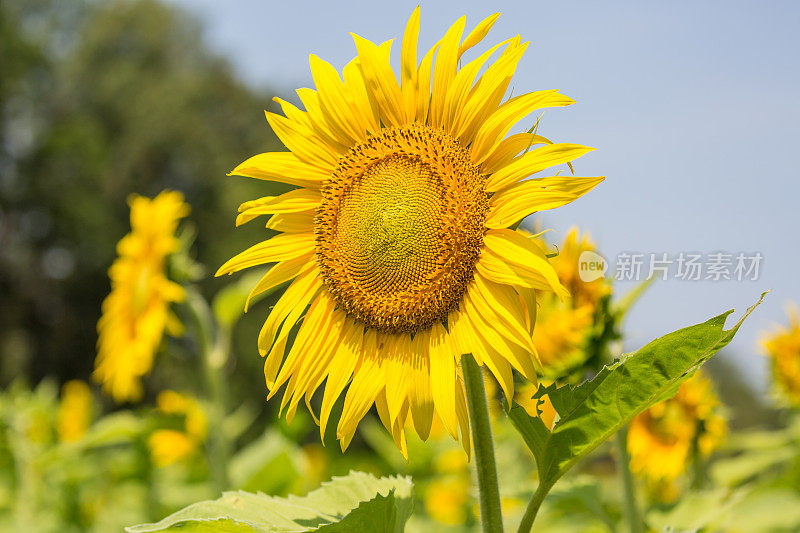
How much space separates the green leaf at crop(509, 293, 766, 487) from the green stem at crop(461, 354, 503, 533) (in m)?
0.05

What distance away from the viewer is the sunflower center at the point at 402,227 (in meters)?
1.05

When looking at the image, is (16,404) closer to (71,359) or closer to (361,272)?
(361,272)

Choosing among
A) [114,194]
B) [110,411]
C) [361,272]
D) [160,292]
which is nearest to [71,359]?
[110,411]

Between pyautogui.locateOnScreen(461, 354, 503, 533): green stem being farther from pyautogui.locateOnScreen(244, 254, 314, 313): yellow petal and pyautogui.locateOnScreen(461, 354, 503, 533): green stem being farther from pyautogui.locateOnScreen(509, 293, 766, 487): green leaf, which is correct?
pyautogui.locateOnScreen(244, 254, 314, 313): yellow petal

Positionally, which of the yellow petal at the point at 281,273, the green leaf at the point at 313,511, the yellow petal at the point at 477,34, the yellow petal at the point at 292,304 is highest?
the yellow petal at the point at 477,34

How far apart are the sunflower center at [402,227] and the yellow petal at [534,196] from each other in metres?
0.03

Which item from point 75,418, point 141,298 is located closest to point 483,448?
point 141,298

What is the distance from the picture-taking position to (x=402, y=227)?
3.55ft

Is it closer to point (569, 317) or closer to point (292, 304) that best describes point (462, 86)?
point (292, 304)

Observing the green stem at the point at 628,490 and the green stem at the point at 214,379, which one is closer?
the green stem at the point at 628,490

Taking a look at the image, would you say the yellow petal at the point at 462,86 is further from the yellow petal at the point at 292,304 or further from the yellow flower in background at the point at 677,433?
the yellow flower in background at the point at 677,433

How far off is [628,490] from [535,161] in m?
0.91

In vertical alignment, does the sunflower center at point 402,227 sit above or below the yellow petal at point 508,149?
below

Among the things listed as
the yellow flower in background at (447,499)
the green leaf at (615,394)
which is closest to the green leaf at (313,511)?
the green leaf at (615,394)
